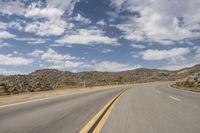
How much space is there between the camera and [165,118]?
966cm

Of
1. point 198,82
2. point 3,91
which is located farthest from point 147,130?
point 198,82

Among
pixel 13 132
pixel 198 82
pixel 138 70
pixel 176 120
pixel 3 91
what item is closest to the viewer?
pixel 13 132

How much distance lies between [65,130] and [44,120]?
1888 millimetres

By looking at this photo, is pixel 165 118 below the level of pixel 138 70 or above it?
below

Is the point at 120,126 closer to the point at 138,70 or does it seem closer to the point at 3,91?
the point at 3,91

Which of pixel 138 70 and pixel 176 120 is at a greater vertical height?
pixel 138 70

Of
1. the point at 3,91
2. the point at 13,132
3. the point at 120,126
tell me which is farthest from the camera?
the point at 3,91

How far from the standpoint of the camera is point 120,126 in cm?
815

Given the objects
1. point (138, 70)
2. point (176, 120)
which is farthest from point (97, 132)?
point (138, 70)

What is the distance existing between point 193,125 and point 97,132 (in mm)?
2829

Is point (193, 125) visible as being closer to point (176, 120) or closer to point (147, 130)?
point (176, 120)

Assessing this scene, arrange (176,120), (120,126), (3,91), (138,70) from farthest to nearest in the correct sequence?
(138,70)
(3,91)
(176,120)
(120,126)

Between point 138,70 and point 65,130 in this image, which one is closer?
point 65,130

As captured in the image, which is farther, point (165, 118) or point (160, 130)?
point (165, 118)
